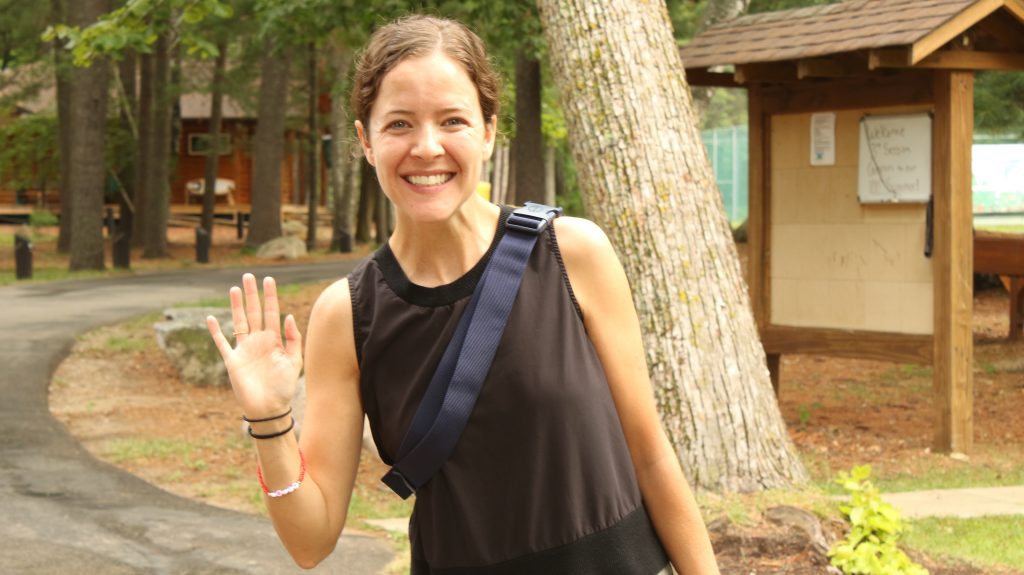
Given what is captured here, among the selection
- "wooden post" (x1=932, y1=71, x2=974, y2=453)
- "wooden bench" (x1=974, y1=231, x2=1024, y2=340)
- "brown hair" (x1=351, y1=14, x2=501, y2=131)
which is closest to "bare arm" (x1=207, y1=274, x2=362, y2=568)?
"brown hair" (x1=351, y1=14, x2=501, y2=131)

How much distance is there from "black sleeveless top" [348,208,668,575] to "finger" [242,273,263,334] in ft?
0.55

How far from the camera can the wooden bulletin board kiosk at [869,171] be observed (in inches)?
369

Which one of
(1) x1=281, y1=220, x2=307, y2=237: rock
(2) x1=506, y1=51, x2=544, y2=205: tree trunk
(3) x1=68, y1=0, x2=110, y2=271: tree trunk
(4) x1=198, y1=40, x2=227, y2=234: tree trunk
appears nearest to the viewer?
(2) x1=506, y1=51, x2=544, y2=205: tree trunk

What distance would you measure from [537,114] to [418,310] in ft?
65.4

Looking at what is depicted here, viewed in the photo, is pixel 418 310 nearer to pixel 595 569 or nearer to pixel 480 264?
pixel 480 264

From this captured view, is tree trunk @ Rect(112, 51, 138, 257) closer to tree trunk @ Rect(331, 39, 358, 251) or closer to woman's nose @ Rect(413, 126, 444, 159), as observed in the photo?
tree trunk @ Rect(331, 39, 358, 251)

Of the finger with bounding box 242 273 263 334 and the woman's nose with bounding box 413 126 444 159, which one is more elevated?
the woman's nose with bounding box 413 126 444 159

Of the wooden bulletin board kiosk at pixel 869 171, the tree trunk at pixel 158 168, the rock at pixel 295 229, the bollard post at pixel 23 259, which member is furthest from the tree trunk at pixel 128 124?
the wooden bulletin board kiosk at pixel 869 171

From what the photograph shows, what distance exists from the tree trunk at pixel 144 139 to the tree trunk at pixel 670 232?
2508 centimetres

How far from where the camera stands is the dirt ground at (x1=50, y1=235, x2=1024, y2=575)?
5.86m

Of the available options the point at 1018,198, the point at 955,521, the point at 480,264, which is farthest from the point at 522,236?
the point at 1018,198

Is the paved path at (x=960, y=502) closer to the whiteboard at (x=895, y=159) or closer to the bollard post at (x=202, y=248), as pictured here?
the whiteboard at (x=895, y=159)

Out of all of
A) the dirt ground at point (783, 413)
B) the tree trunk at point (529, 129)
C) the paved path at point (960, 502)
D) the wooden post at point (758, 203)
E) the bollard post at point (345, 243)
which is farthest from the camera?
the bollard post at point (345, 243)

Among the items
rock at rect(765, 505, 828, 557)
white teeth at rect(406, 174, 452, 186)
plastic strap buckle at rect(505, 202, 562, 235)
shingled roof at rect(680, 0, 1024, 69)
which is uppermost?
shingled roof at rect(680, 0, 1024, 69)
